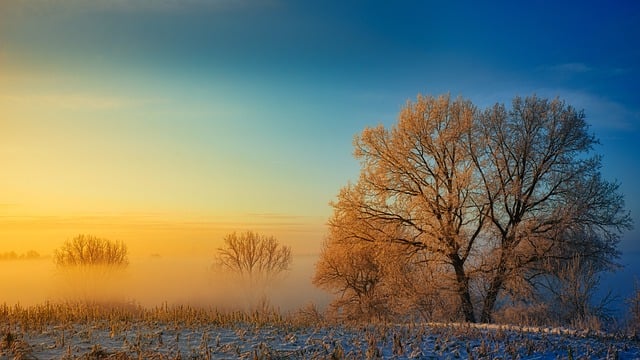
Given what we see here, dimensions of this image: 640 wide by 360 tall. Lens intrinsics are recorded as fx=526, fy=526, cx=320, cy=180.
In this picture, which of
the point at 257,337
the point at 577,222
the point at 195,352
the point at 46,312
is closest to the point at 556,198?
the point at 577,222

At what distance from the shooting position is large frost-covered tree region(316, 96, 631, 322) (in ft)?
80.2

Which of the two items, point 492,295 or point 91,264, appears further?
point 91,264

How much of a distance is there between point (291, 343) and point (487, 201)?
16080mm

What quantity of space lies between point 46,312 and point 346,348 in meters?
10.0

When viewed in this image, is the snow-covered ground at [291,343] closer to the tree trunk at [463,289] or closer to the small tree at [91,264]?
the tree trunk at [463,289]

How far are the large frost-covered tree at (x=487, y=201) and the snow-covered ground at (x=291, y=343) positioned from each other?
1107 centimetres

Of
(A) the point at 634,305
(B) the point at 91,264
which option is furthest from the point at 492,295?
(B) the point at 91,264

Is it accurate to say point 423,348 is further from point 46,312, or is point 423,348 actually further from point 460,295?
point 460,295

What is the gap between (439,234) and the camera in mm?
25188

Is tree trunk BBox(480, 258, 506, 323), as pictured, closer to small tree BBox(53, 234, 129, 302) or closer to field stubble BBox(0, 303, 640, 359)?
field stubble BBox(0, 303, 640, 359)

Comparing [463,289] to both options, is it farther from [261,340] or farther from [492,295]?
[261,340]

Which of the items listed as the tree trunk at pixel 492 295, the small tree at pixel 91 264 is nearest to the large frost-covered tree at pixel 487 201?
the tree trunk at pixel 492 295

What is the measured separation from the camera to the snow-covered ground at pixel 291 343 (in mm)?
10750

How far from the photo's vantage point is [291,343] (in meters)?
11.7
